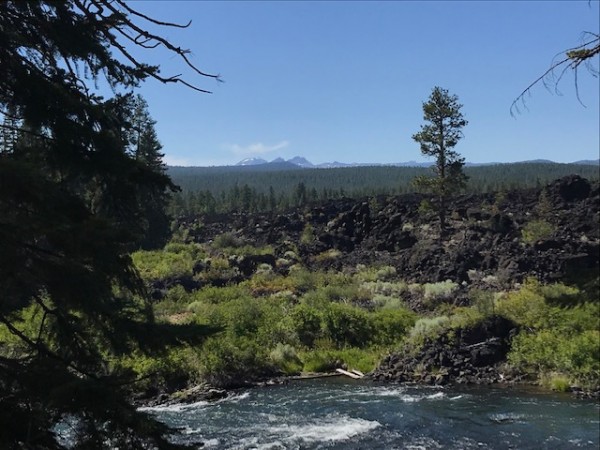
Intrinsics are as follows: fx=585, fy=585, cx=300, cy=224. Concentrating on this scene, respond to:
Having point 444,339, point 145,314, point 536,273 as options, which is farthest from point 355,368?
point 145,314

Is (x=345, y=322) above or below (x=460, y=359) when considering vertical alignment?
above

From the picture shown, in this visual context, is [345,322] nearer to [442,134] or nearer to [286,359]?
[286,359]

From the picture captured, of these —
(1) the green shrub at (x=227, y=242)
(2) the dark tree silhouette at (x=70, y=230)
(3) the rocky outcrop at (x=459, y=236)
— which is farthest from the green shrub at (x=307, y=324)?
(1) the green shrub at (x=227, y=242)

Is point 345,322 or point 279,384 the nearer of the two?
point 279,384

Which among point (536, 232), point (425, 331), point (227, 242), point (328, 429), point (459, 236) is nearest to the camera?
point (328, 429)

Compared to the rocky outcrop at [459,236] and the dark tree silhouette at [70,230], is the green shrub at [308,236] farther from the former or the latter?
the dark tree silhouette at [70,230]

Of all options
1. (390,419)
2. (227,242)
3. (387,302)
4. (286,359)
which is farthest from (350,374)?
(227,242)

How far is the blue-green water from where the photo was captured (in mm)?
11078

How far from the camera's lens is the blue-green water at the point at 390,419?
1108 cm

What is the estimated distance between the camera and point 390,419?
12469 mm

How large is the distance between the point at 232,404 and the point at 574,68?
39.3 feet

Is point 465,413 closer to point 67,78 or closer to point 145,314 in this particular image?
point 145,314

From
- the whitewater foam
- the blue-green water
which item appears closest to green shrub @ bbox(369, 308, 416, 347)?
the blue-green water

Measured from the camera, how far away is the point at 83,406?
143 inches
